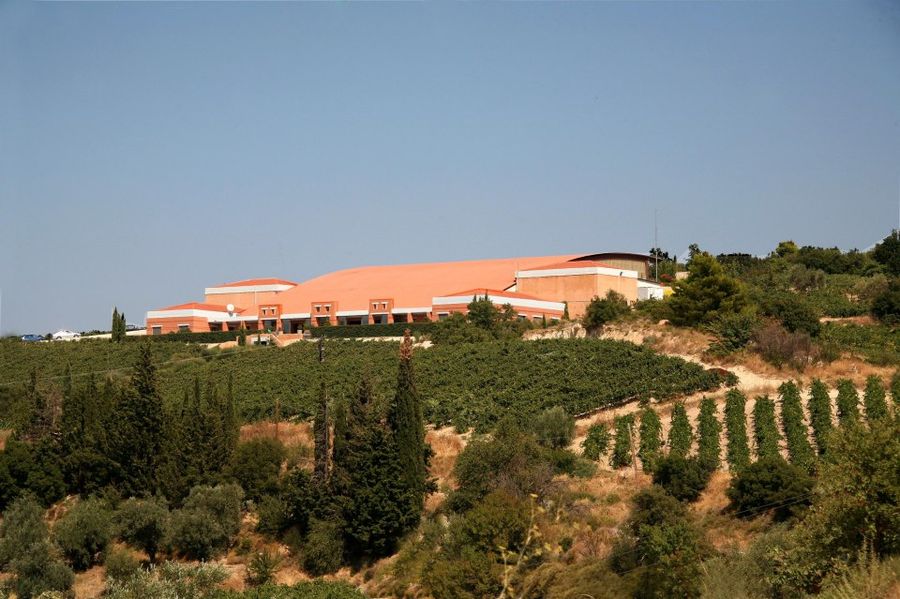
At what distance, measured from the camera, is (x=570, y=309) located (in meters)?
58.7

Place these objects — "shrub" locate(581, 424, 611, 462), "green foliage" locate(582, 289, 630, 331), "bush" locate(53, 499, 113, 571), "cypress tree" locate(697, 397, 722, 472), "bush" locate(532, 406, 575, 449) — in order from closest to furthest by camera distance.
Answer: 1. "cypress tree" locate(697, 397, 722, 472)
2. "bush" locate(53, 499, 113, 571)
3. "shrub" locate(581, 424, 611, 462)
4. "bush" locate(532, 406, 575, 449)
5. "green foliage" locate(582, 289, 630, 331)

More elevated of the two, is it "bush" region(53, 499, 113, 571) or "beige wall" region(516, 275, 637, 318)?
"beige wall" region(516, 275, 637, 318)

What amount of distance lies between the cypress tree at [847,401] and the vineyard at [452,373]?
430 cm

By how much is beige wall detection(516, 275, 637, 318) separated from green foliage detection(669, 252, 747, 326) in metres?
8.67

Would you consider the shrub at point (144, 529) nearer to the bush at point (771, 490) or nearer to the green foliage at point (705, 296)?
the bush at point (771, 490)

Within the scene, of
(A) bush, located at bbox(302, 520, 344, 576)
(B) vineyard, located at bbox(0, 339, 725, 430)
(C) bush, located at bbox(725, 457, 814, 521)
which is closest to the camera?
(C) bush, located at bbox(725, 457, 814, 521)

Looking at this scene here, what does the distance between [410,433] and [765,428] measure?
9.62 meters

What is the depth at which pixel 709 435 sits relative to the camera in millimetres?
34844

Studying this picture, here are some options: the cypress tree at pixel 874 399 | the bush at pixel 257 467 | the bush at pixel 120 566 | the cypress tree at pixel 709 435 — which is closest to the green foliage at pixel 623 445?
the cypress tree at pixel 709 435

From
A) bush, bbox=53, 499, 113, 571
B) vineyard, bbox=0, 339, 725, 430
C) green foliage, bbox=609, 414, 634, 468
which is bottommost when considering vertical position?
bush, bbox=53, 499, 113, 571

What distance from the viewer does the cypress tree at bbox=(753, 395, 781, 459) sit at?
32.9 meters

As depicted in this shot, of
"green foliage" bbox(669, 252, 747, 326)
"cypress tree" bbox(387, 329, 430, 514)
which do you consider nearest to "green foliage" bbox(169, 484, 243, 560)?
"cypress tree" bbox(387, 329, 430, 514)

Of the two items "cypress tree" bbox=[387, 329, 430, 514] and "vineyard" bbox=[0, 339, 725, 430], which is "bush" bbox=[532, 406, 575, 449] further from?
"cypress tree" bbox=[387, 329, 430, 514]

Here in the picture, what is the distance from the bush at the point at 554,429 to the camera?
36.8 meters
